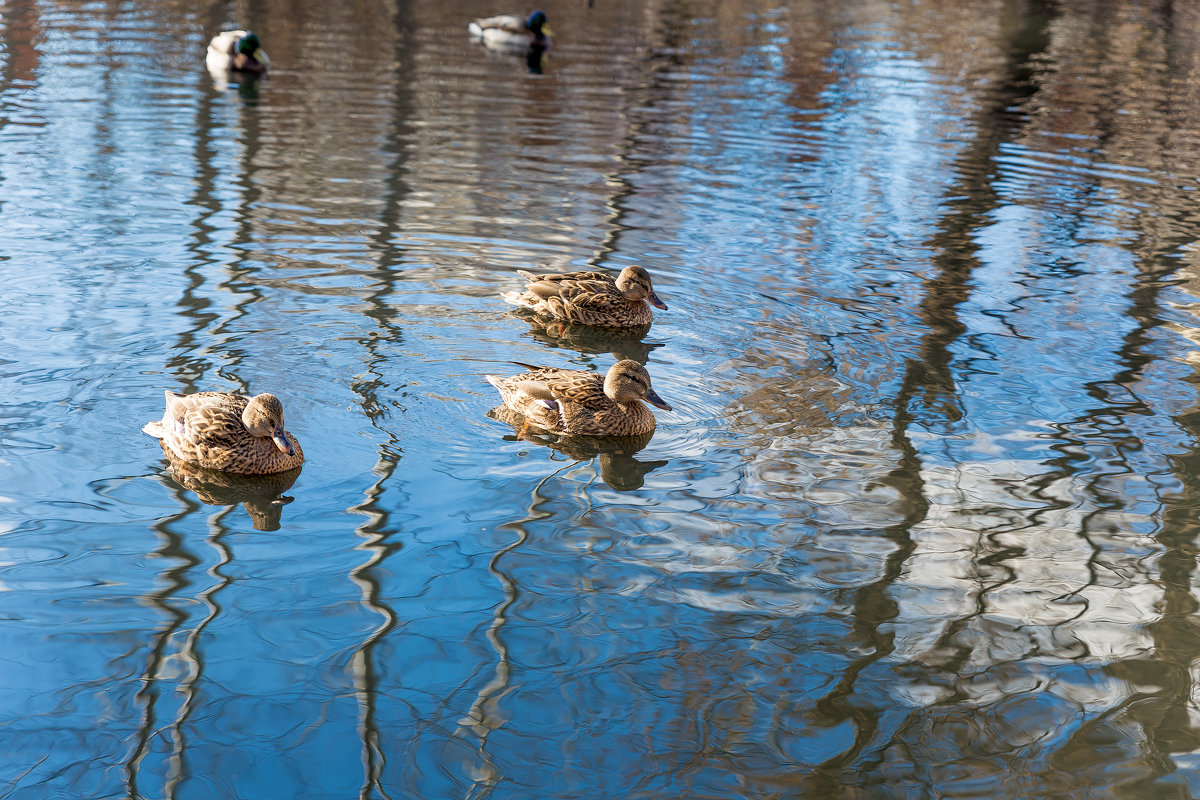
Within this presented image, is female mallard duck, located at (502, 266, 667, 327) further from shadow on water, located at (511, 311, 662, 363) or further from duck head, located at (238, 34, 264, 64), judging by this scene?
duck head, located at (238, 34, 264, 64)

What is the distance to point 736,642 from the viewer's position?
201 inches

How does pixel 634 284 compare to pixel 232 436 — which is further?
pixel 634 284

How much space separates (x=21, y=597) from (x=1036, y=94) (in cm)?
2080

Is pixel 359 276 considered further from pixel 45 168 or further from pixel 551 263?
pixel 45 168

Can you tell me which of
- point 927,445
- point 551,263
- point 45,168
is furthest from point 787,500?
point 45,168

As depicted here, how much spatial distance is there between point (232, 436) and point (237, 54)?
616 inches

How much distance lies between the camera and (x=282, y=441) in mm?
6215

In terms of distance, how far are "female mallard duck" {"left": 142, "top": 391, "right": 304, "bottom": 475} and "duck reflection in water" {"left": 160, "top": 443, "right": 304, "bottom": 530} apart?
44 mm

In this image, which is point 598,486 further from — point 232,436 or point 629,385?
point 232,436

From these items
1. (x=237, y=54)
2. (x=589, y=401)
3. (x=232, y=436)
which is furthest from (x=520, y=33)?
(x=232, y=436)

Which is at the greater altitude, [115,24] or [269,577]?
[115,24]

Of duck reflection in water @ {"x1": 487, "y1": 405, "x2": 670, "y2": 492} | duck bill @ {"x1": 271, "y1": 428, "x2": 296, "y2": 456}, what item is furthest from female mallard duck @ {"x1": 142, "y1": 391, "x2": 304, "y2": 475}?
duck reflection in water @ {"x1": 487, "y1": 405, "x2": 670, "y2": 492}

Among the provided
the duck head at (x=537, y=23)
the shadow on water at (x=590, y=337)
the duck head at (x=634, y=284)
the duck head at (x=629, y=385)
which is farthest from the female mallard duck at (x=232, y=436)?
the duck head at (x=537, y=23)

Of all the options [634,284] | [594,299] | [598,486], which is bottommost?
[598,486]
